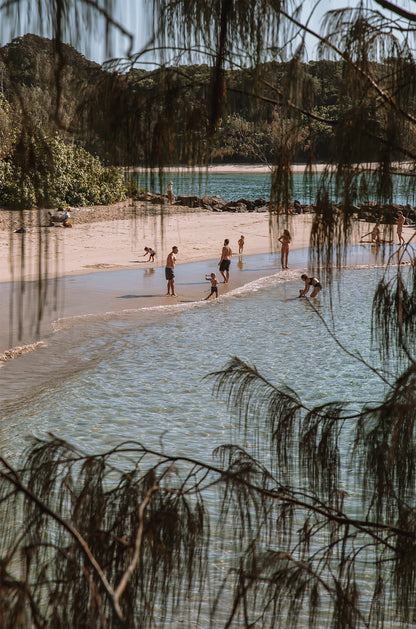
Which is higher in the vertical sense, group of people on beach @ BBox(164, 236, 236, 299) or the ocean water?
group of people on beach @ BBox(164, 236, 236, 299)

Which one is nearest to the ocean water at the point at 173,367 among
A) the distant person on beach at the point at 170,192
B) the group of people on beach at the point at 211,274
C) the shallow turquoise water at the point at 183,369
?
the shallow turquoise water at the point at 183,369

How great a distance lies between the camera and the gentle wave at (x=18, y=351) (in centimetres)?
1424

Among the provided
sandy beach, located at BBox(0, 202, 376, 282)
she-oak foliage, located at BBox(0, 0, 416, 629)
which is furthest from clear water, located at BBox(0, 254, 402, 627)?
she-oak foliage, located at BBox(0, 0, 416, 629)

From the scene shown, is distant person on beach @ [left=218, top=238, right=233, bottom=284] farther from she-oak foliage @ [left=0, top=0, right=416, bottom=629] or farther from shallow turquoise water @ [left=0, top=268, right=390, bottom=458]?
she-oak foliage @ [left=0, top=0, right=416, bottom=629]

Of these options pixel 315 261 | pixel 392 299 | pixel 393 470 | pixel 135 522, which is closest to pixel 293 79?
pixel 315 261

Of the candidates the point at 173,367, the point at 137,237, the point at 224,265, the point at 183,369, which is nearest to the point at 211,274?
the point at 224,265

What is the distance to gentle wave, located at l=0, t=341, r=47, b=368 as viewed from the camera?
14242 mm

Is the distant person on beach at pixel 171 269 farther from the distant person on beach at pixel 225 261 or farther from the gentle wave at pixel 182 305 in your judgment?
the distant person on beach at pixel 225 261

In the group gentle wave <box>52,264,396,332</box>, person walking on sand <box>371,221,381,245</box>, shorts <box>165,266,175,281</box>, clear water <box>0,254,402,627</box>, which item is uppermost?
person walking on sand <box>371,221,381,245</box>

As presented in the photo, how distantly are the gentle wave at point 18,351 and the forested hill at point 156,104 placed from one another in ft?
38.5

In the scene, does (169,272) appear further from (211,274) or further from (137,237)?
(137,237)

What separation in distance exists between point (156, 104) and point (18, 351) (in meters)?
12.7

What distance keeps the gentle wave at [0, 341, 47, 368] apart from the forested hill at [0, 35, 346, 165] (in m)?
11.7

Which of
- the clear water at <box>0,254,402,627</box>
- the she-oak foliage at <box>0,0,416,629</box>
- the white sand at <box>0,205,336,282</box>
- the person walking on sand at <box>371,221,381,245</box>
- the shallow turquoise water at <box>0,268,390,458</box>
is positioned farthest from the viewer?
the white sand at <box>0,205,336,282</box>
